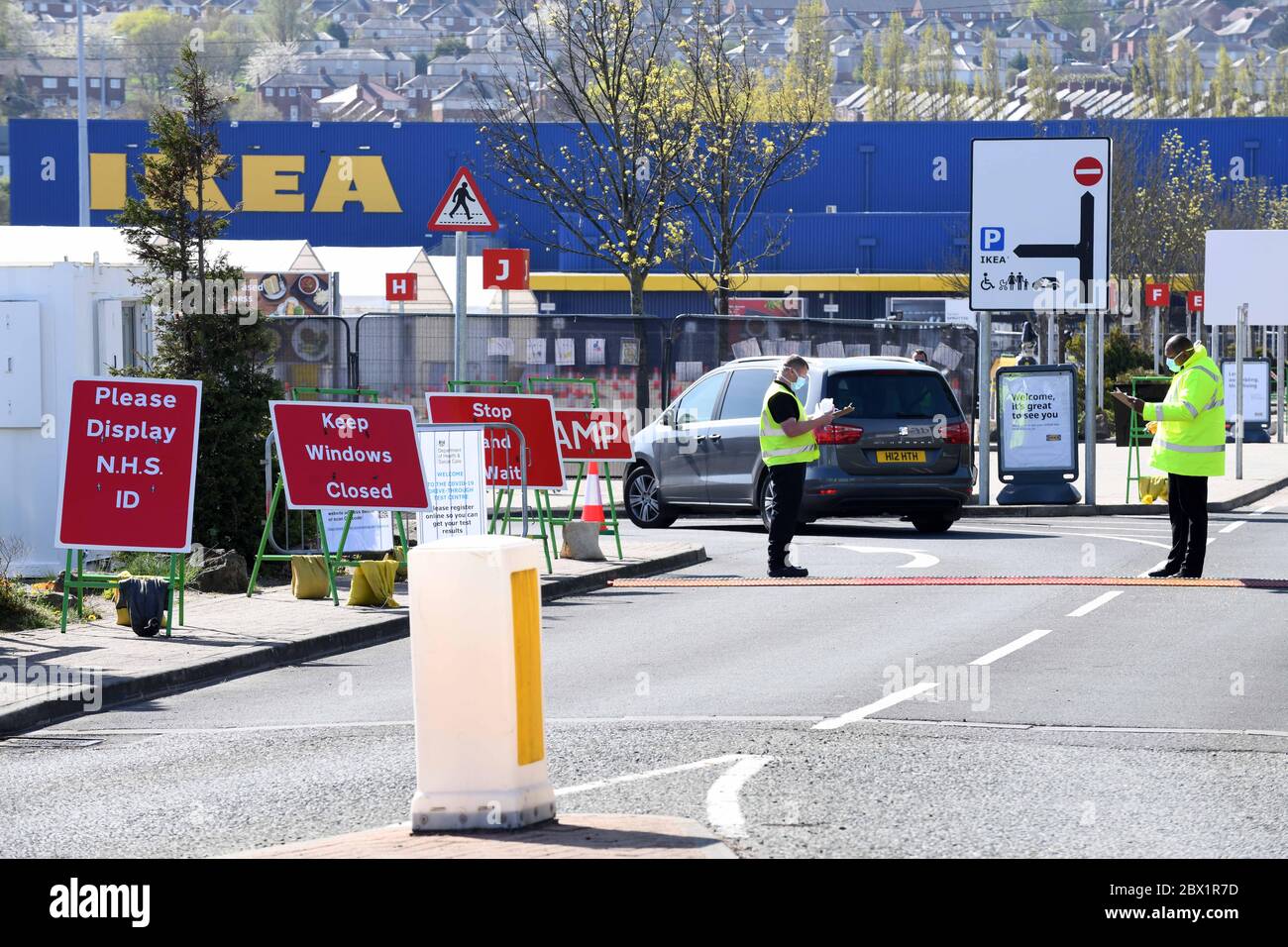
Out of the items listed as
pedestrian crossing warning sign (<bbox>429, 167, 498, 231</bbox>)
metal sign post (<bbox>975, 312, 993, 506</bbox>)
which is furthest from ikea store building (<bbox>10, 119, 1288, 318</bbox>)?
pedestrian crossing warning sign (<bbox>429, 167, 498, 231</bbox>)

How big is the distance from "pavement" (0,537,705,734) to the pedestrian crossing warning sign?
12.5 ft

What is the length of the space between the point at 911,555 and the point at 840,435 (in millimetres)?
1748

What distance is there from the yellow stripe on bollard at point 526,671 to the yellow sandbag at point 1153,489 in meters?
19.0

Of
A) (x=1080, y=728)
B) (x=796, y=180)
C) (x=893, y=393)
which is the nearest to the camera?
(x=1080, y=728)

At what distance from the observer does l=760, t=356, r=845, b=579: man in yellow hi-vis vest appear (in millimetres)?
16219

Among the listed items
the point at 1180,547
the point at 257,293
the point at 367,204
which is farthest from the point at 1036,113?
the point at 1180,547

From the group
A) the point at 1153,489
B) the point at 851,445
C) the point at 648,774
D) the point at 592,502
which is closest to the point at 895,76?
the point at 1153,489

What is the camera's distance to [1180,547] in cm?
1568

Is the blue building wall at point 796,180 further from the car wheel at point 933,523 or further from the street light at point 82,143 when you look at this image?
the car wheel at point 933,523

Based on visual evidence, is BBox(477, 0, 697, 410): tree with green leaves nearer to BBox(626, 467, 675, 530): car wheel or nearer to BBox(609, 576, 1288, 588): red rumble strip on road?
BBox(626, 467, 675, 530): car wheel

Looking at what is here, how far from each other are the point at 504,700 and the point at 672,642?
5690 millimetres

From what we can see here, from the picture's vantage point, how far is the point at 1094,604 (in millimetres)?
14062

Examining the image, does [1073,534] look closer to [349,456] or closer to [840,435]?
[840,435]
